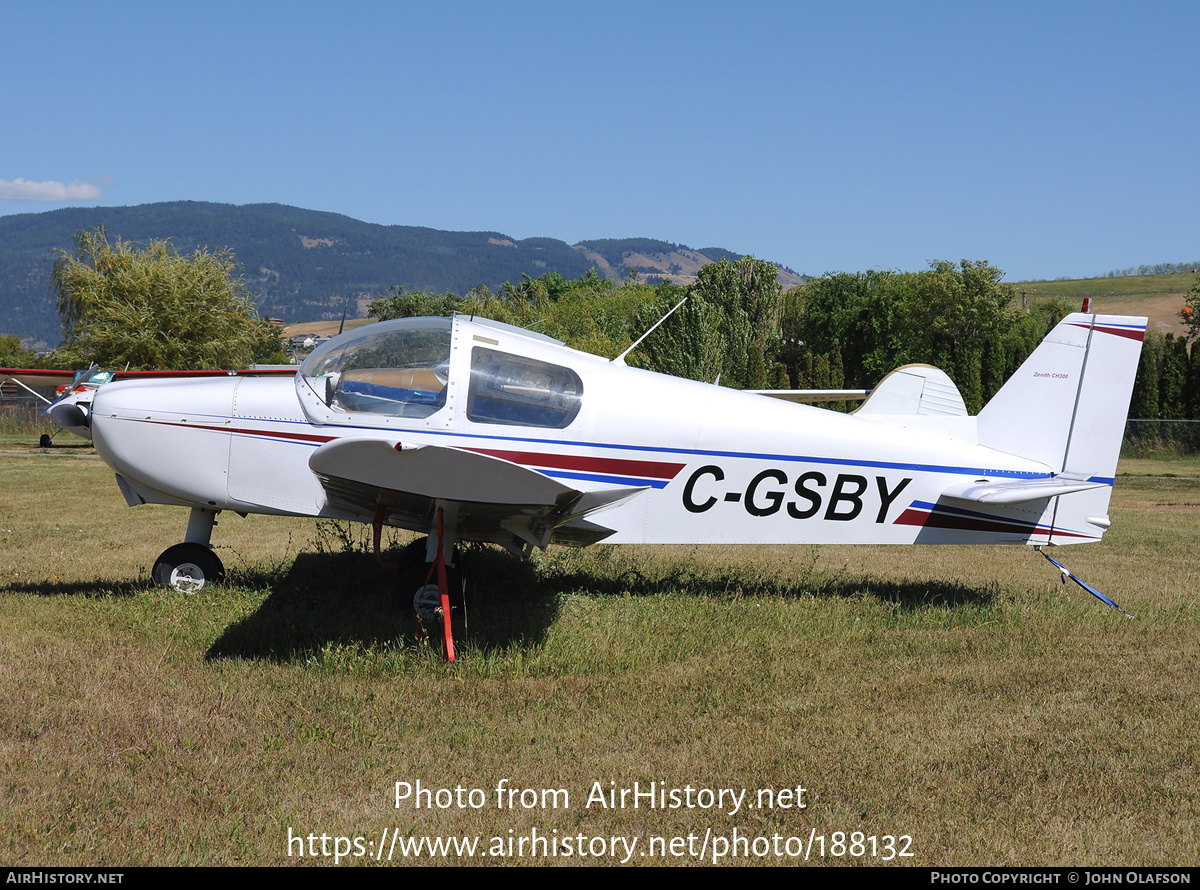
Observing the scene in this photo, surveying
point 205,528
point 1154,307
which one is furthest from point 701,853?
point 1154,307

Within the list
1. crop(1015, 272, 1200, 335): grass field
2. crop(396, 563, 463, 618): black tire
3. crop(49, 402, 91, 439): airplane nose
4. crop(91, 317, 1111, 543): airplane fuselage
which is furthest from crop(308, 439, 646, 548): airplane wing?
crop(1015, 272, 1200, 335): grass field

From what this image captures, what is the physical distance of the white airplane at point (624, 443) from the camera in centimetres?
585

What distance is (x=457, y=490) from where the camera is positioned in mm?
4902

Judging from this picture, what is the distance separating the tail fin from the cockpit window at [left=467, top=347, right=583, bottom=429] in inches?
124

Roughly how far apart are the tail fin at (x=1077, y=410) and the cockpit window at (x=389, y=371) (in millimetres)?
4013

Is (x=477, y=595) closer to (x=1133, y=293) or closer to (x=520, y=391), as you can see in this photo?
(x=520, y=391)

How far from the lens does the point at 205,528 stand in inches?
263

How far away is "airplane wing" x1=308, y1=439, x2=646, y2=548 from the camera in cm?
455

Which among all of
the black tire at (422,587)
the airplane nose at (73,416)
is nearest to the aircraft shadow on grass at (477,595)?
the black tire at (422,587)

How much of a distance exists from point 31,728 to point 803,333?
76487 millimetres

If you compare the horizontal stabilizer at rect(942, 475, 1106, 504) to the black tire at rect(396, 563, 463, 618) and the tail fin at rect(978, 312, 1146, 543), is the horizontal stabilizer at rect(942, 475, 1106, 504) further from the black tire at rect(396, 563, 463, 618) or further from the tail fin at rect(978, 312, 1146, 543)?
the black tire at rect(396, 563, 463, 618)

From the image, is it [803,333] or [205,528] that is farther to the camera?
[803,333]

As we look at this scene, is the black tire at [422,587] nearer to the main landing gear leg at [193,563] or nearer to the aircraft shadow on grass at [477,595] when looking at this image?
the aircraft shadow on grass at [477,595]

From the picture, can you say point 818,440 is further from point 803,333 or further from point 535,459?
point 803,333
